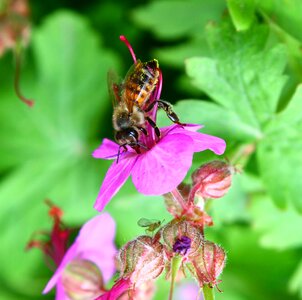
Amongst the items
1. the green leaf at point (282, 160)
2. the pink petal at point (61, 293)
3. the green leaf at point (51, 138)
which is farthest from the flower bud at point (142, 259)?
the green leaf at point (51, 138)

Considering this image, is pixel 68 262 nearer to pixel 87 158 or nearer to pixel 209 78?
pixel 209 78

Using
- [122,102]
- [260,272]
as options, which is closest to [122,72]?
[260,272]

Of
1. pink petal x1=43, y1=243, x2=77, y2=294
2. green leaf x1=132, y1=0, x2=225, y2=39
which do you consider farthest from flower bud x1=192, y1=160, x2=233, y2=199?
green leaf x1=132, y1=0, x2=225, y2=39

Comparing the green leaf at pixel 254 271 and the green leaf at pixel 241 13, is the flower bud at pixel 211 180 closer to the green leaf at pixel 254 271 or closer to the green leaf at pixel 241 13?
the green leaf at pixel 241 13

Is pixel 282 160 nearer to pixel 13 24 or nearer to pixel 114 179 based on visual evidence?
pixel 114 179

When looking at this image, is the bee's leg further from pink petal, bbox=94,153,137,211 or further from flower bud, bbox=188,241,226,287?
flower bud, bbox=188,241,226,287

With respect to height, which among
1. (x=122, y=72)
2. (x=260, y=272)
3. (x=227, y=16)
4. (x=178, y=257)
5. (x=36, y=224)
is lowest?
(x=260, y=272)

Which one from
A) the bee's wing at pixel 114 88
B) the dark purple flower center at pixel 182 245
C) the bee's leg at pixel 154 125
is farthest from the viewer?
the bee's wing at pixel 114 88

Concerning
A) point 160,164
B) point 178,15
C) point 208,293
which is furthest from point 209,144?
point 178,15
